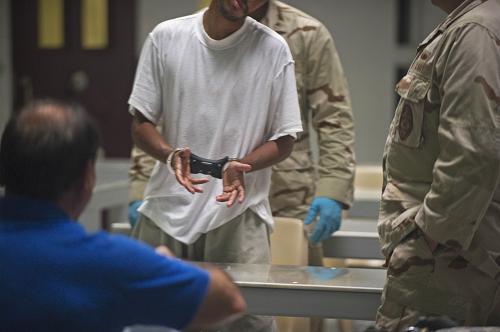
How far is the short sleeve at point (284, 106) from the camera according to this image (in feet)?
7.07

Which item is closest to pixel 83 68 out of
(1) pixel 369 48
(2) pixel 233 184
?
(1) pixel 369 48

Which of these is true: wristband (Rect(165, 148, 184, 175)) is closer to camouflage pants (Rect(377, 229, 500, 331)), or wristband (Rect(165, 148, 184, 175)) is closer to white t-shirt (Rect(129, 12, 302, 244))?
white t-shirt (Rect(129, 12, 302, 244))

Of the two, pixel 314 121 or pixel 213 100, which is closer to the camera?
pixel 213 100

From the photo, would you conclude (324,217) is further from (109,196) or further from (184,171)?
(109,196)

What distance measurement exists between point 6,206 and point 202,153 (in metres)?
0.91

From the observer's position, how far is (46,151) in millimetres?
1275

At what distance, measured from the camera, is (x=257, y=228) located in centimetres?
223

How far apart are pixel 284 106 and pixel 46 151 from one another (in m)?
0.97

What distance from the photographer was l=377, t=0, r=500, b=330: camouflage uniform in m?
1.65

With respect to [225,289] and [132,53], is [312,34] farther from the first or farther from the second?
[132,53]

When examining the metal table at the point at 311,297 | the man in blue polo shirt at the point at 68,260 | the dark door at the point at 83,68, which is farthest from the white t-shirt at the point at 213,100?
the dark door at the point at 83,68

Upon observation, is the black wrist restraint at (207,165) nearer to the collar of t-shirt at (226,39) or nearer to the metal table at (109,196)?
the collar of t-shirt at (226,39)

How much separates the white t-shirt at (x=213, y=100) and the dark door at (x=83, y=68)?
160 inches

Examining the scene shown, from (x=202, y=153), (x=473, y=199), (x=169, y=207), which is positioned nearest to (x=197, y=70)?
(x=202, y=153)
